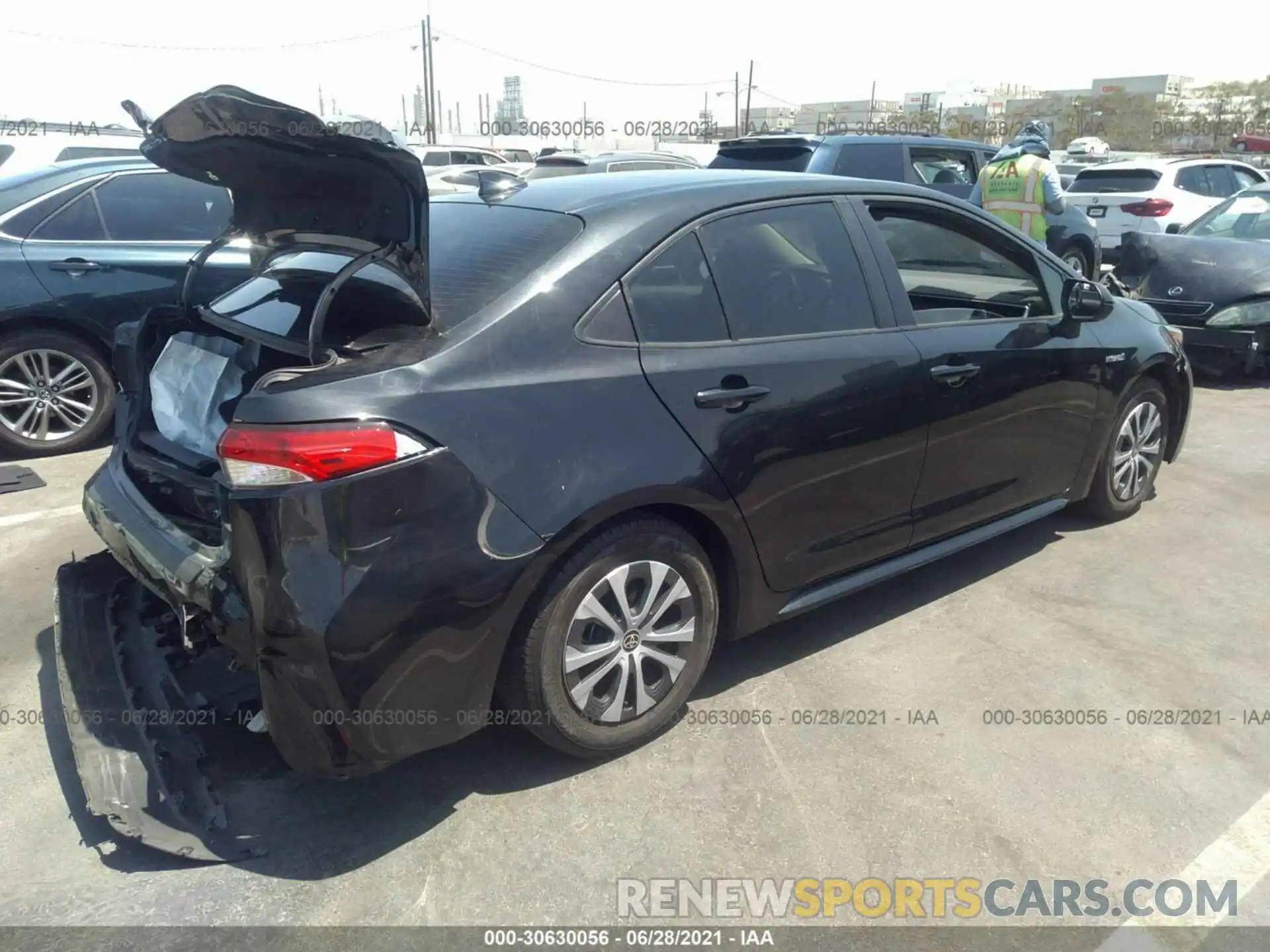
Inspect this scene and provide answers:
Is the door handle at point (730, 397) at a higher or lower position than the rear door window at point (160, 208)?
lower

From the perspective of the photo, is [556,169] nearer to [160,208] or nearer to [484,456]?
[160,208]

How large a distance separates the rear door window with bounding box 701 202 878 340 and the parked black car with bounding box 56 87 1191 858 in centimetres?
1

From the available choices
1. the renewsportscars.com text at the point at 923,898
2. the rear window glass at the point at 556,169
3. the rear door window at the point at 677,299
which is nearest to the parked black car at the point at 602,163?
the rear window glass at the point at 556,169

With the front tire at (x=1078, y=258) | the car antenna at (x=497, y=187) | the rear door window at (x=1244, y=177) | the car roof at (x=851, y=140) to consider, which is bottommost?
the front tire at (x=1078, y=258)

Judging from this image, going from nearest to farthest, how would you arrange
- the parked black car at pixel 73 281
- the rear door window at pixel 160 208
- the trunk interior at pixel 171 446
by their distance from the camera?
1. the trunk interior at pixel 171 446
2. the parked black car at pixel 73 281
3. the rear door window at pixel 160 208

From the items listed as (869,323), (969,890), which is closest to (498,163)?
(869,323)

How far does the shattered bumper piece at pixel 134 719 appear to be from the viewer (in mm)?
2461

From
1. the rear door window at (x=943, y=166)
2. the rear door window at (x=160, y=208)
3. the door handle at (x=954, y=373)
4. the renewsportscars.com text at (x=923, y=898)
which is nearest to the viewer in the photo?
the renewsportscars.com text at (x=923, y=898)

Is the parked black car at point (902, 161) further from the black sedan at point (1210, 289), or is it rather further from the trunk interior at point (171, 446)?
the trunk interior at point (171, 446)

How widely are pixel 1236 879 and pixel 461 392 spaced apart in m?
2.32

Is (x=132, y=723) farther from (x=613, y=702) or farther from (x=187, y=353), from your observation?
(x=613, y=702)

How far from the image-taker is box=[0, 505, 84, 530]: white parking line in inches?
182

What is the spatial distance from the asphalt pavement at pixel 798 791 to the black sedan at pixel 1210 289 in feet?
14.2

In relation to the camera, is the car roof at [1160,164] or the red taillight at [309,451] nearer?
the red taillight at [309,451]
